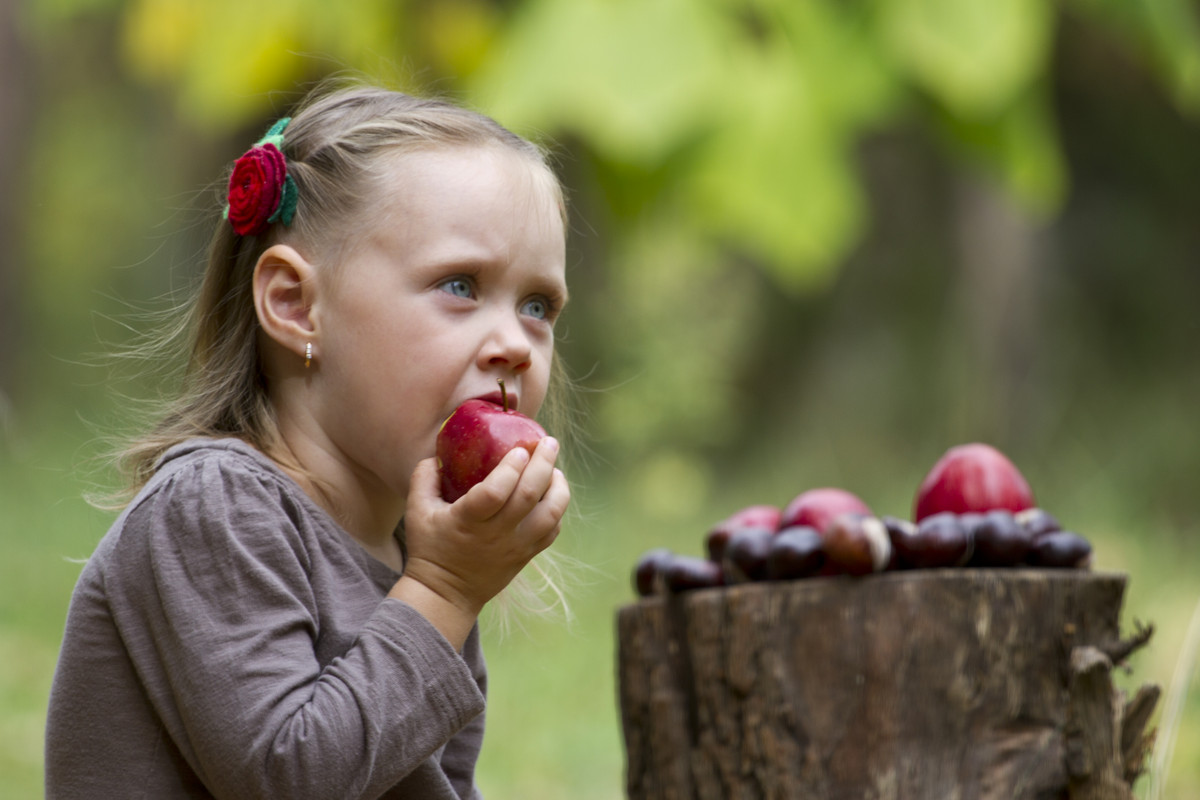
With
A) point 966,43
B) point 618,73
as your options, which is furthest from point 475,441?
point 966,43

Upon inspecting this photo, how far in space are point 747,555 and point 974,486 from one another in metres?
0.50

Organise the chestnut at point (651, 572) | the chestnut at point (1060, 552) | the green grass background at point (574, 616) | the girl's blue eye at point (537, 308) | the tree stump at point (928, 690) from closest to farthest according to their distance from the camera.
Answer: the girl's blue eye at point (537, 308) → the tree stump at point (928, 690) → the chestnut at point (1060, 552) → the chestnut at point (651, 572) → the green grass background at point (574, 616)

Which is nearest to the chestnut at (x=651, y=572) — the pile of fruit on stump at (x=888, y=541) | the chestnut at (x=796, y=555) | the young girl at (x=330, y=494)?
the pile of fruit on stump at (x=888, y=541)

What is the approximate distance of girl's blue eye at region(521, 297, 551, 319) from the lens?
1525 mm

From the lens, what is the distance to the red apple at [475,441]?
1.35 meters

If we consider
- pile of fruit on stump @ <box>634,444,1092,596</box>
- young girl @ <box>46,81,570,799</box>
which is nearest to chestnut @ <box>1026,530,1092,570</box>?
pile of fruit on stump @ <box>634,444,1092,596</box>

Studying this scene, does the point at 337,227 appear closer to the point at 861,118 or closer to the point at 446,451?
the point at 446,451

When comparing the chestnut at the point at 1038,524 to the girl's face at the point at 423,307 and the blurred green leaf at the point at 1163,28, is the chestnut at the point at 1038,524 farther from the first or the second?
the blurred green leaf at the point at 1163,28

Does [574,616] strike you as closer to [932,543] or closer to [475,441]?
[932,543]

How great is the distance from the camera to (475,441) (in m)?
1.36

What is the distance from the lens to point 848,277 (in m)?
8.17

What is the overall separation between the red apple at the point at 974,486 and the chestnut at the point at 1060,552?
0.85 feet

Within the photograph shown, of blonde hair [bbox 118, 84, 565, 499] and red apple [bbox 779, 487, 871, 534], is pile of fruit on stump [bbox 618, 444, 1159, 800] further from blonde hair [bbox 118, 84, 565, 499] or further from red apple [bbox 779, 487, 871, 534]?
blonde hair [bbox 118, 84, 565, 499]

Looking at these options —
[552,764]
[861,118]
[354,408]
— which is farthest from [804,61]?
[354,408]
